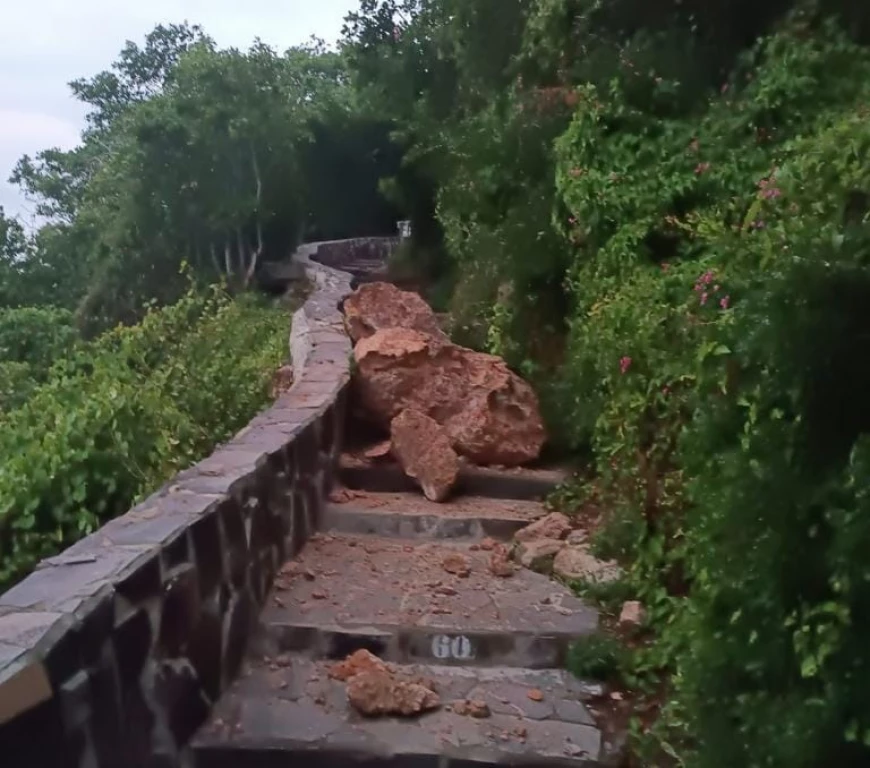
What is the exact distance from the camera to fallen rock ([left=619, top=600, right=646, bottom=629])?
3879mm

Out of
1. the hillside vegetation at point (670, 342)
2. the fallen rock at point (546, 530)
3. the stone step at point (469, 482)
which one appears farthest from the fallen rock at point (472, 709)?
the stone step at point (469, 482)

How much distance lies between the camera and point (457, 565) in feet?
15.4

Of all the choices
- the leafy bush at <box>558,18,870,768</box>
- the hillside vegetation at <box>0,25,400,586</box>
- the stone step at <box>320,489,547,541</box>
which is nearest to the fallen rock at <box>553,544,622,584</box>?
the leafy bush at <box>558,18,870,768</box>

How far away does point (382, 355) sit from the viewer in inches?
243

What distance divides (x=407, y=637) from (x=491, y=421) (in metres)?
2.19

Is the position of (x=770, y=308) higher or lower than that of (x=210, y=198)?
lower

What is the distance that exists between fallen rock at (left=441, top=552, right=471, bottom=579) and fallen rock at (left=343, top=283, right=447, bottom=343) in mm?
2626

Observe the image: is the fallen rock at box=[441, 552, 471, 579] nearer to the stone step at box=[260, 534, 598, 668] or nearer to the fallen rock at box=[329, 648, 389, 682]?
the stone step at box=[260, 534, 598, 668]

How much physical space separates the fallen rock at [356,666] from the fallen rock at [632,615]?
3.08ft

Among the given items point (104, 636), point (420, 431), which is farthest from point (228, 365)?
point (104, 636)

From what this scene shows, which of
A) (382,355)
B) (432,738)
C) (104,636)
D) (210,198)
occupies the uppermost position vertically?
(210,198)

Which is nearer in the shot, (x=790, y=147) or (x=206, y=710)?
(x=206, y=710)

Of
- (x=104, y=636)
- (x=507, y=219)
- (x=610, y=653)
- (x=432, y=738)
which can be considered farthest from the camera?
(x=507, y=219)

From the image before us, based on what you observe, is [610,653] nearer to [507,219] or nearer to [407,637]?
[407,637]
